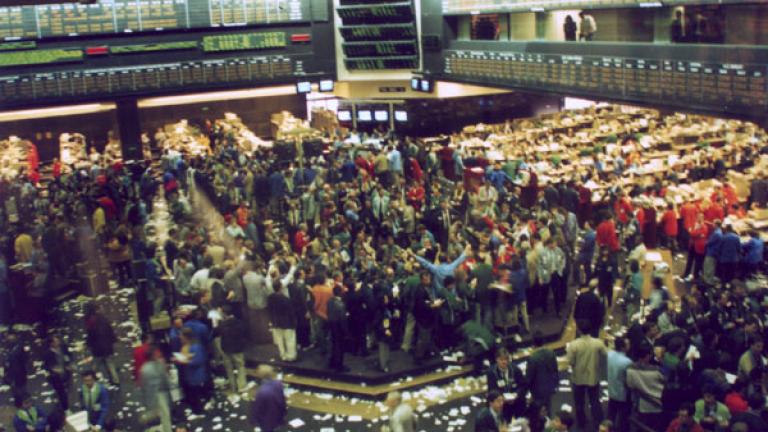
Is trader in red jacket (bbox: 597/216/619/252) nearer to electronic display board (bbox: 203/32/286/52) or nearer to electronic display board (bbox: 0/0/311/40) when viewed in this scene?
electronic display board (bbox: 203/32/286/52)

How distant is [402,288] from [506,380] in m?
2.75

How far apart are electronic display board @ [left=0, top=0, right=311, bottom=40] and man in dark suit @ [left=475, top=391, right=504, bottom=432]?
1827 centimetres

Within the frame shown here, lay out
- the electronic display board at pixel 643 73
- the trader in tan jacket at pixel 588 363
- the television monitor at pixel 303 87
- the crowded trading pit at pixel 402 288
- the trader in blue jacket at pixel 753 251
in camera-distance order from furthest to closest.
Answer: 1. the television monitor at pixel 303 87
2. the trader in blue jacket at pixel 753 251
3. the electronic display board at pixel 643 73
4. the trader in tan jacket at pixel 588 363
5. the crowded trading pit at pixel 402 288

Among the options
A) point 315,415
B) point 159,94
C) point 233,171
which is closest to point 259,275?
point 315,415

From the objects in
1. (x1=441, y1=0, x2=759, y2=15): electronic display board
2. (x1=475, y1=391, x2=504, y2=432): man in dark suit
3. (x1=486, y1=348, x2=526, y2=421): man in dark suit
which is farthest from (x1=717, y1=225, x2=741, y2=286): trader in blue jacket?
(x1=475, y1=391, x2=504, y2=432): man in dark suit

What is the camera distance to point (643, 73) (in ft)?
51.9

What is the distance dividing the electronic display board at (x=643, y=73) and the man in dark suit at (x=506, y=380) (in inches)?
272

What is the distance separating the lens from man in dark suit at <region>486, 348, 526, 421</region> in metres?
8.72

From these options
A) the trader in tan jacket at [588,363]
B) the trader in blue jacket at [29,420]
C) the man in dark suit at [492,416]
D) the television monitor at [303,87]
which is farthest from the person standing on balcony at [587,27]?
the trader in blue jacket at [29,420]

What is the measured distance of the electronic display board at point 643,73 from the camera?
13.3 metres

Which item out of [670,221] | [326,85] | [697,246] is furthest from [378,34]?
[697,246]

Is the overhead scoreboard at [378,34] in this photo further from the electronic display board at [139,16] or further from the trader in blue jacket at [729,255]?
the trader in blue jacket at [729,255]

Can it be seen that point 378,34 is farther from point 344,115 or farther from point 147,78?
point 147,78

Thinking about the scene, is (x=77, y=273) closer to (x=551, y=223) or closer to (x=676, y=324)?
(x=551, y=223)
